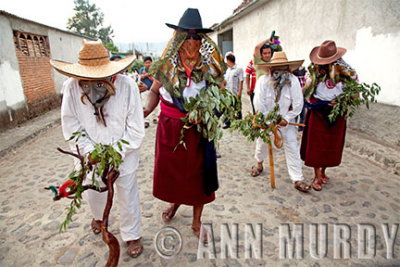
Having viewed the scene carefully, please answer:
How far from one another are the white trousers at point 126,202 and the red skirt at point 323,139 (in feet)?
8.84

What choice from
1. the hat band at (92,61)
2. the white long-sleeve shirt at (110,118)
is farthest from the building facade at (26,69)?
the hat band at (92,61)

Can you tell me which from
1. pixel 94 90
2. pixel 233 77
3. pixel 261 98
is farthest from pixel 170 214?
pixel 233 77

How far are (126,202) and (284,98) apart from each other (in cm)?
254

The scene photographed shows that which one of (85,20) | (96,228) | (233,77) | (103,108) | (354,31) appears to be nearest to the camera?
(103,108)

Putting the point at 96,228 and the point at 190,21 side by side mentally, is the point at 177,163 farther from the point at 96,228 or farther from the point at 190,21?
the point at 190,21

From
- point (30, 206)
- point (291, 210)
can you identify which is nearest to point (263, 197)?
point (291, 210)

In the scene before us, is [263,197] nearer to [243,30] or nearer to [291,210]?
[291,210]

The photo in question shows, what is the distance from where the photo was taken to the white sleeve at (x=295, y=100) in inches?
143

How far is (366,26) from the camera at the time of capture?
17.7 ft

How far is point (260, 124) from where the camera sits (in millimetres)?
3633

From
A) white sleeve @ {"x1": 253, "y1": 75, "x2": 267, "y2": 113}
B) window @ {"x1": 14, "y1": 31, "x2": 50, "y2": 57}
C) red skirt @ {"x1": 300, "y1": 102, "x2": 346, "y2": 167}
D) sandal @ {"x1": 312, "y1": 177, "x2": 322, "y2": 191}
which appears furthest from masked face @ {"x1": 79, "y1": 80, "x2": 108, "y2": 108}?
window @ {"x1": 14, "y1": 31, "x2": 50, "y2": 57}

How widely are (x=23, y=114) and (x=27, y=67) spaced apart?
185 centimetres

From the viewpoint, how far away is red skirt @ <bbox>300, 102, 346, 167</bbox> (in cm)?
381

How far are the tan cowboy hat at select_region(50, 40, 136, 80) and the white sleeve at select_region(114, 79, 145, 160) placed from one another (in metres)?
0.22
